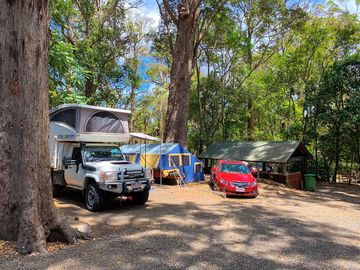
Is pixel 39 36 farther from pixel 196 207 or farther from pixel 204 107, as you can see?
pixel 204 107

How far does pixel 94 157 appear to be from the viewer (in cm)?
912

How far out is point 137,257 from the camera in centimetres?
453

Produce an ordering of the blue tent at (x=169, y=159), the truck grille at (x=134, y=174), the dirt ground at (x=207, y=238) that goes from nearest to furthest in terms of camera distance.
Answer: the dirt ground at (x=207, y=238) → the truck grille at (x=134, y=174) → the blue tent at (x=169, y=159)

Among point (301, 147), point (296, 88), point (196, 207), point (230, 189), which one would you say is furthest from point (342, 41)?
point (196, 207)

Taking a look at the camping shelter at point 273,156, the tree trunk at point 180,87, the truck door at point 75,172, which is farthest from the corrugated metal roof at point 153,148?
the truck door at point 75,172

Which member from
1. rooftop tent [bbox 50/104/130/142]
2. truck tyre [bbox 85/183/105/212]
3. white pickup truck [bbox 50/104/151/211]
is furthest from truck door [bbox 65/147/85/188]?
rooftop tent [bbox 50/104/130/142]

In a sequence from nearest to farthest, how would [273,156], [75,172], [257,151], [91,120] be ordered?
[91,120], [75,172], [273,156], [257,151]

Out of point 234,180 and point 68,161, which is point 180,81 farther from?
point 68,161

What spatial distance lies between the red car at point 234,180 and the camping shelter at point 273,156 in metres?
4.44

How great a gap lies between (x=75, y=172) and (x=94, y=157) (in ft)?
2.55

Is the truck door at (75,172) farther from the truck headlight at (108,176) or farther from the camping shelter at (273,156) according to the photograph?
the camping shelter at (273,156)

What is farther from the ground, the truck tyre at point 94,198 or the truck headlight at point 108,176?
the truck headlight at point 108,176

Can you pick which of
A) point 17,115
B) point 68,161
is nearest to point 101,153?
point 68,161

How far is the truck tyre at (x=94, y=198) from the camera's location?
26.8ft
